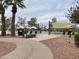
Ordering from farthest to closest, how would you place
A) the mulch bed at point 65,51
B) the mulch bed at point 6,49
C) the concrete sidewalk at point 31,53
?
the mulch bed at point 6,49 < the mulch bed at point 65,51 < the concrete sidewalk at point 31,53

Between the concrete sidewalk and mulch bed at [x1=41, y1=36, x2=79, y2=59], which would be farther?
mulch bed at [x1=41, y1=36, x2=79, y2=59]

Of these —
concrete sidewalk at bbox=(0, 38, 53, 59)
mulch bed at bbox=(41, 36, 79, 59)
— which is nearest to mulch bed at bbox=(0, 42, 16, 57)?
concrete sidewalk at bbox=(0, 38, 53, 59)

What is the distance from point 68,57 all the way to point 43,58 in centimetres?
180

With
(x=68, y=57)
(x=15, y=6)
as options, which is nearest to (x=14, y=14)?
(x=15, y=6)

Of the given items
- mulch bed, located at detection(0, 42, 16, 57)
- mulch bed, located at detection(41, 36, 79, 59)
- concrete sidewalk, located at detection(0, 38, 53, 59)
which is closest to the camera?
concrete sidewalk, located at detection(0, 38, 53, 59)

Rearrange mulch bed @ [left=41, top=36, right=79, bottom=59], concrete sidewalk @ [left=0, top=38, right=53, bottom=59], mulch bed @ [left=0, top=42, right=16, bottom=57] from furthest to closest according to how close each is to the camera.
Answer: mulch bed @ [left=0, top=42, right=16, bottom=57] < mulch bed @ [left=41, top=36, right=79, bottom=59] < concrete sidewalk @ [left=0, top=38, right=53, bottom=59]

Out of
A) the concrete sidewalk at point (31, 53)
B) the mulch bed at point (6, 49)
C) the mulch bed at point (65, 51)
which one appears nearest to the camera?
the concrete sidewalk at point (31, 53)

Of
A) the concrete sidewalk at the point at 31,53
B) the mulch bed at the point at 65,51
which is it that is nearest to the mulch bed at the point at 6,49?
the concrete sidewalk at the point at 31,53

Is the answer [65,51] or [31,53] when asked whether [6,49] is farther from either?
[65,51]

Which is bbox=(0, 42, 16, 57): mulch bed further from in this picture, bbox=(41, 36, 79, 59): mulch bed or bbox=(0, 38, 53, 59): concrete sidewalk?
bbox=(41, 36, 79, 59): mulch bed

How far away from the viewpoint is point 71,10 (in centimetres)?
5553

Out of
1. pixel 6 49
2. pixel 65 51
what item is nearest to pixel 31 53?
pixel 65 51

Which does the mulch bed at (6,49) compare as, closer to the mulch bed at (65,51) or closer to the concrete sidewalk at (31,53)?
the concrete sidewalk at (31,53)

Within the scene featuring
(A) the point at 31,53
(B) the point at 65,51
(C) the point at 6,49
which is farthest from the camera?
(C) the point at 6,49
